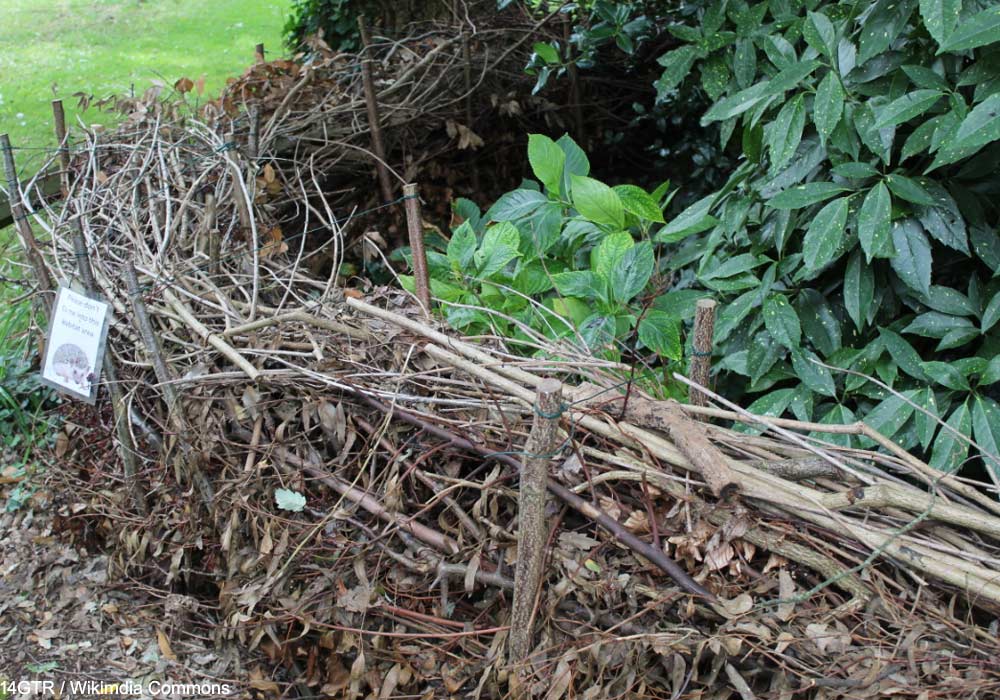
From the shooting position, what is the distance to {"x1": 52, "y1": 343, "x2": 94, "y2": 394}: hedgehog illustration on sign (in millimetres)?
2432

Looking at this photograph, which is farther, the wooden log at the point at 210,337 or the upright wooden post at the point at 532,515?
the wooden log at the point at 210,337

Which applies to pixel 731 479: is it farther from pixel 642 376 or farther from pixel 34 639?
pixel 34 639

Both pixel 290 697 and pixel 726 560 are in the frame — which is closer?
pixel 726 560

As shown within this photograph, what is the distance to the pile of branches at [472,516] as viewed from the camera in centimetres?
173

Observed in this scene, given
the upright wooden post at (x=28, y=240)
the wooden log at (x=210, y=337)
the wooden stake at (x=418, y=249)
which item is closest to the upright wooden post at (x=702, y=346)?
the wooden stake at (x=418, y=249)

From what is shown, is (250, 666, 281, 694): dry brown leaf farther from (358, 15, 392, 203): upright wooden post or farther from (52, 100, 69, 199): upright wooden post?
(358, 15, 392, 203): upright wooden post

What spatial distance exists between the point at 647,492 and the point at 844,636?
51 centimetres

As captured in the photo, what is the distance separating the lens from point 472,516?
2.11 m

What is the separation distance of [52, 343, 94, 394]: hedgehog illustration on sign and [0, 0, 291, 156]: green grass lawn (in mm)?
4542

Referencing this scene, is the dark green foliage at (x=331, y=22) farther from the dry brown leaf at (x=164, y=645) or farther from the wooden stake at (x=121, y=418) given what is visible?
the dry brown leaf at (x=164, y=645)

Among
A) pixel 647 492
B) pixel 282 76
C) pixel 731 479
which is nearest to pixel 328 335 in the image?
pixel 647 492

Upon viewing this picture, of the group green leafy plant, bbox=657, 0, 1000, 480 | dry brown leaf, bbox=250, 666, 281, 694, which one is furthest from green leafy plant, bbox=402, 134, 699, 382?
dry brown leaf, bbox=250, 666, 281, 694

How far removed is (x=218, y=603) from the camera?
2.60 m

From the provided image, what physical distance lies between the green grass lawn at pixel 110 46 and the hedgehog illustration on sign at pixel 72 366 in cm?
454
